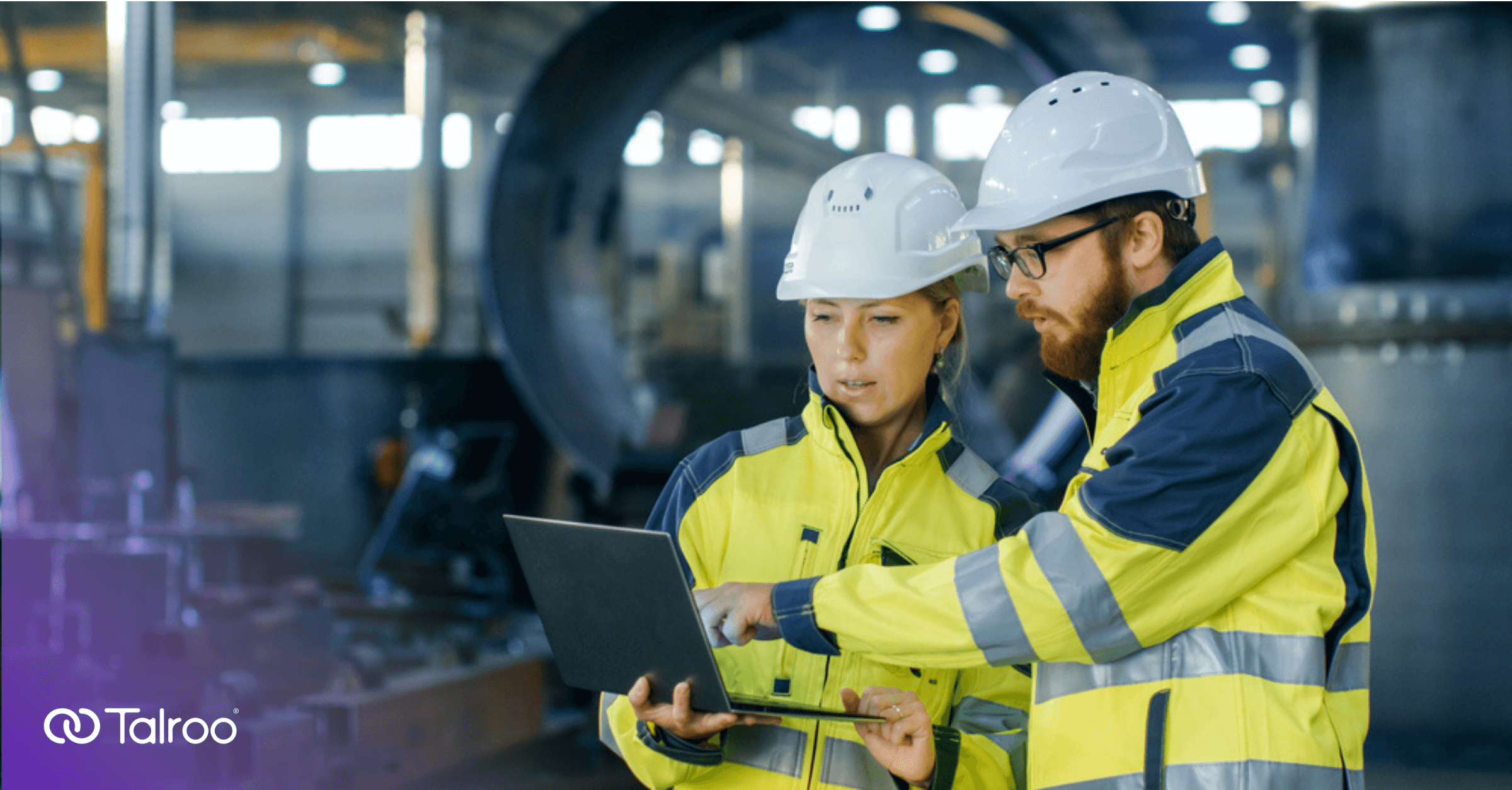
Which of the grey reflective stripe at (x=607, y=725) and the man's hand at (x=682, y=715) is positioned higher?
the man's hand at (x=682, y=715)

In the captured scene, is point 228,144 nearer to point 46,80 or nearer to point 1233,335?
point 46,80

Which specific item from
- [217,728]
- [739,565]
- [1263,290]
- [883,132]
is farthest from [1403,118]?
[883,132]

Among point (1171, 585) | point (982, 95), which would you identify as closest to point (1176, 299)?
point (1171, 585)

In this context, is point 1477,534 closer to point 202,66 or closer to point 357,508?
point 357,508

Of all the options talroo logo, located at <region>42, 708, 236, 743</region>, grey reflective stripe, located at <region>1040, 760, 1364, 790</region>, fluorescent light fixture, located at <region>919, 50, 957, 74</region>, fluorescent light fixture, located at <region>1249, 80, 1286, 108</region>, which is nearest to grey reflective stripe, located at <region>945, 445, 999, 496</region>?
grey reflective stripe, located at <region>1040, 760, 1364, 790</region>

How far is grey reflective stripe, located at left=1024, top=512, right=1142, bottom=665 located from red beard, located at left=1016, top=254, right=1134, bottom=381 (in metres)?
0.28

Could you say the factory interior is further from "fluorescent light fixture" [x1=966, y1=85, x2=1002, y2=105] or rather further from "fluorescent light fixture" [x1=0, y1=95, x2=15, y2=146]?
"fluorescent light fixture" [x1=966, y1=85, x2=1002, y2=105]

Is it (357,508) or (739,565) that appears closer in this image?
(739,565)

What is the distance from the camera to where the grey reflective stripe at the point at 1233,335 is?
140cm

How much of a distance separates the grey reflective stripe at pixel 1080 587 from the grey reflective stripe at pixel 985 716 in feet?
1.11

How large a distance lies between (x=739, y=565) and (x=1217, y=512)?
606mm

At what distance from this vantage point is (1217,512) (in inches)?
52.2

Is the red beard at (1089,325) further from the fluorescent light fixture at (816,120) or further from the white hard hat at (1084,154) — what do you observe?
the fluorescent light fixture at (816,120)

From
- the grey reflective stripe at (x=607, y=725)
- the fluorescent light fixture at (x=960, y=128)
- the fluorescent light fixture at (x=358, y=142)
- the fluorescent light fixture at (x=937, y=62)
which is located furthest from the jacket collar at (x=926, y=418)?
Result: the fluorescent light fixture at (x=358, y=142)
